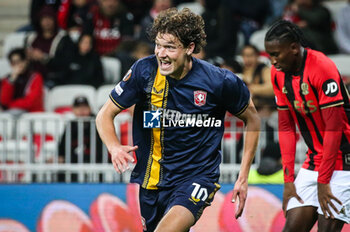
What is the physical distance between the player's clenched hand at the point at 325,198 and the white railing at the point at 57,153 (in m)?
2.41

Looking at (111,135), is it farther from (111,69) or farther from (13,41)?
(13,41)

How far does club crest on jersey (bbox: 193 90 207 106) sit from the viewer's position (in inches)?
188

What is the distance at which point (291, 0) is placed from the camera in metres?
10.5

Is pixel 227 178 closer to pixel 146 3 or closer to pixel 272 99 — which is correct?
pixel 272 99

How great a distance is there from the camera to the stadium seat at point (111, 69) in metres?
10.1

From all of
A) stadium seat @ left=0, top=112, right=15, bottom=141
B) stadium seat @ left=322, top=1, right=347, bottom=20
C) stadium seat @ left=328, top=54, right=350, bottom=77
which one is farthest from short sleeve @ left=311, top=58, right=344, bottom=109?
stadium seat @ left=322, top=1, right=347, bottom=20

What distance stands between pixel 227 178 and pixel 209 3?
358 cm

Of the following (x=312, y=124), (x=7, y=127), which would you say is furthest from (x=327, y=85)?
(x=7, y=127)

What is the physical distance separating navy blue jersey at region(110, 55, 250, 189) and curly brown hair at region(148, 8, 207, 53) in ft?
0.63

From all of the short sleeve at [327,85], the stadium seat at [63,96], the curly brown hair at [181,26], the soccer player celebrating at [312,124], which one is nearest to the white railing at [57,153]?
the stadium seat at [63,96]

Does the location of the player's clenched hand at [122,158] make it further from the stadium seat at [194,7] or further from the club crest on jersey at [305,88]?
the stadium seat at [194,7]

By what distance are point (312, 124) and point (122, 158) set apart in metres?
1.58

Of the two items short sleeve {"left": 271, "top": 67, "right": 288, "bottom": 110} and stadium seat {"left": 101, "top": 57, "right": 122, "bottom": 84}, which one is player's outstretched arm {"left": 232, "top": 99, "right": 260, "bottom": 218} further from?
stadium seat {"left": 101, "top": 57, "right": 122, "bottom": 84}

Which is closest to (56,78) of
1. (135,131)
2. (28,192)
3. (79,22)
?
(79,22)
